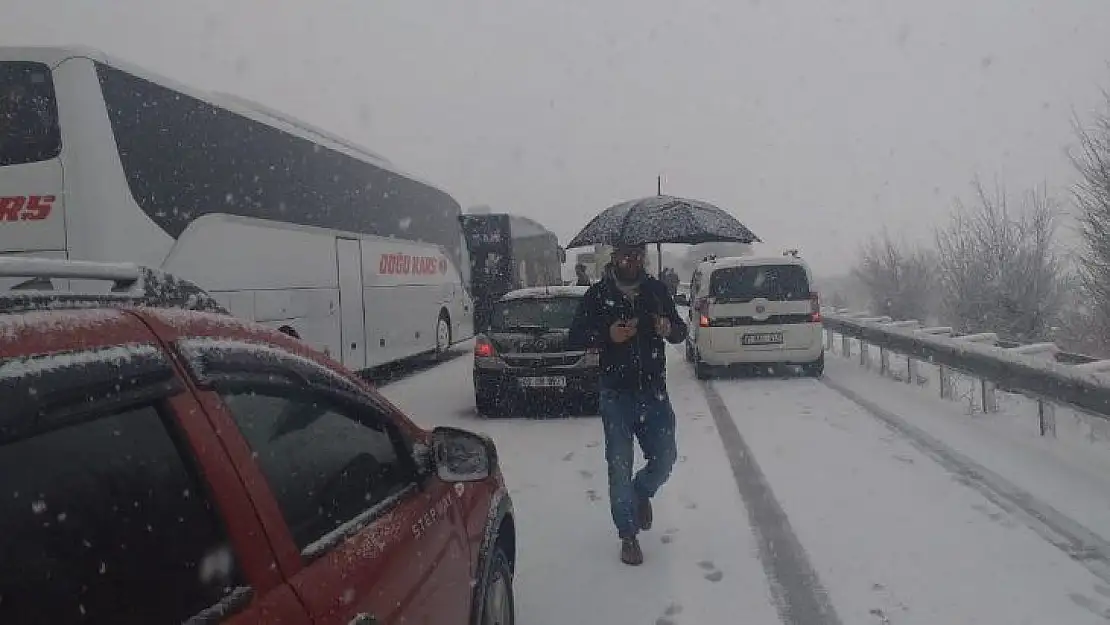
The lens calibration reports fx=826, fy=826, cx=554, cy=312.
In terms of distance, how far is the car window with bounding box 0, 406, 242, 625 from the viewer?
1312 mm

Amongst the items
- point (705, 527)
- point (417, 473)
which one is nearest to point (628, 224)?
point (705, 527)

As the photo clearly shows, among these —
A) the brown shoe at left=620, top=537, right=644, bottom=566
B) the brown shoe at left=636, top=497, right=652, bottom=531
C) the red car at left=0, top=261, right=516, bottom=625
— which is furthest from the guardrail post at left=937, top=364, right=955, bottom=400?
the red car at left=0, top=261, right=516, bottom=625

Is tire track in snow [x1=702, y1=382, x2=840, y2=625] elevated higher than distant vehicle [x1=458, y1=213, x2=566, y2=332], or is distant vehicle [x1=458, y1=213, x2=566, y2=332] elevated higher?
distant vehicle [x1=458, y1=213, x2=566, y2=332]

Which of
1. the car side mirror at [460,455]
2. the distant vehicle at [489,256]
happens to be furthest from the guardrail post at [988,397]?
the distant vehicle at [489,256]

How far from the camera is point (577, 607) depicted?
14.0 ft

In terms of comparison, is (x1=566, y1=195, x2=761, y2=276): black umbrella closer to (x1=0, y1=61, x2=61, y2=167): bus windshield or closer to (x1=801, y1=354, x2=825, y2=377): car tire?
(x1=0, y1=61, x2=61, y2=167): bus windshield

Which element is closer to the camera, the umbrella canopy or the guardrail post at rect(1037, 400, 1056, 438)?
the umbrella canopy

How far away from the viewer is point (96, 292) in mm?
1837

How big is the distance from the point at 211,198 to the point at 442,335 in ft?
31.2

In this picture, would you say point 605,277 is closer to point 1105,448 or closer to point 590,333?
point 590,333

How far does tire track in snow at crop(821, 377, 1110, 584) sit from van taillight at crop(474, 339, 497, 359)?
464cm

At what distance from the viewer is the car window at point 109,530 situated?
1312 millimetres

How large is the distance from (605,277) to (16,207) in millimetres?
5316

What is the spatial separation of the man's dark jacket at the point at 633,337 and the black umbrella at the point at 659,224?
1048 millimetres
